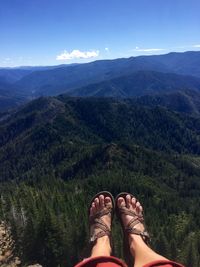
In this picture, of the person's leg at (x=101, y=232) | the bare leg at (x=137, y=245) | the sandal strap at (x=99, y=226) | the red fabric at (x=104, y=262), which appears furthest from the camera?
the sandal strap at (x=99, y=226)

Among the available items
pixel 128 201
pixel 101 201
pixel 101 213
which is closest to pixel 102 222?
pixel 101 213

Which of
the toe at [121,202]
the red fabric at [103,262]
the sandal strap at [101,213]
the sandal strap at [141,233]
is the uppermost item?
the red fabric at [103,262]

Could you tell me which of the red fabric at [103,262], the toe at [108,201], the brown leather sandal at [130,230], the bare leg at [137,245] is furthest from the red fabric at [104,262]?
the toe at [108,201]

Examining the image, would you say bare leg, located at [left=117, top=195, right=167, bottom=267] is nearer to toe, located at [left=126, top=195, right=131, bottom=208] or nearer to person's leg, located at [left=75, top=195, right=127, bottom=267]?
toe, located at [left=126, top=195, right=131, bottom=208]

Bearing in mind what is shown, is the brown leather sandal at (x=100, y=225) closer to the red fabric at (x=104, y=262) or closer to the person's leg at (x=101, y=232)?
the person's leg at (x=101, y=232)

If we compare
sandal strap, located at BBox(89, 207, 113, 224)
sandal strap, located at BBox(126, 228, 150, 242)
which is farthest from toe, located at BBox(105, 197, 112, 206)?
sandal strap, located at BBox(126, 228, 150, 242)

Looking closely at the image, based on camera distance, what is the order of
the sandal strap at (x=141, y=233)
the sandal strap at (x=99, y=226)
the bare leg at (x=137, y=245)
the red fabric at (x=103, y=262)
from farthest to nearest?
the sandal strap at (x=99, y=226) < the sandal strap at (x=141, y=233) < the bare leg at (x=137, y=245) < the red fabric at (x=103, y=262)

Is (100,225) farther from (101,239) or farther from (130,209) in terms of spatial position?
(130,209)

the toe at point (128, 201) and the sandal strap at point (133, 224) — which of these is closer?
the sandal strap at point (133, 224)
